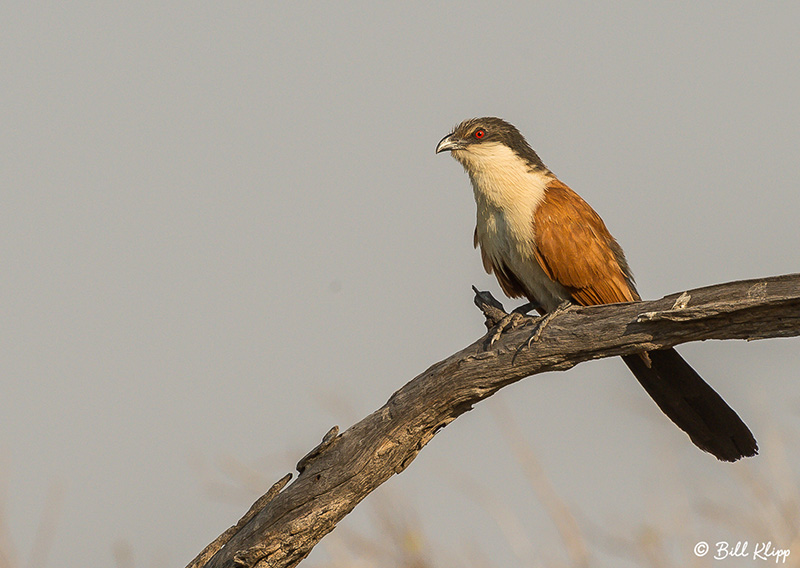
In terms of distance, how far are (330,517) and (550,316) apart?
3.56ft

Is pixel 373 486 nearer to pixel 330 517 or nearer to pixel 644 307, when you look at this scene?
pixel 330 517

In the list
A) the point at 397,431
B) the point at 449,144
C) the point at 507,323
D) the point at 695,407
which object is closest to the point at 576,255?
the point at 507,323

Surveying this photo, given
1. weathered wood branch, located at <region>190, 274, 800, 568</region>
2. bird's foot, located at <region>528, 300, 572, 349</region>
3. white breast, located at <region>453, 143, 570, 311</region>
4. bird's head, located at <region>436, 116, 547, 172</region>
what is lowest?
weathered wood branch, located at <region>190, 274, 800, 568</region>

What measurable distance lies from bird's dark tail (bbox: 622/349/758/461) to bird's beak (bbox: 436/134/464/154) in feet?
4.38

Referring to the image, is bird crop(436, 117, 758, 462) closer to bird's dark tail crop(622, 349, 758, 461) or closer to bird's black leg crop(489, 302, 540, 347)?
bird's dark tail crop(622, 349, 758, 461)

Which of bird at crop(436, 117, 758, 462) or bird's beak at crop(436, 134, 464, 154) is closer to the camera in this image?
bird at crop(436, 117, 758, 462)

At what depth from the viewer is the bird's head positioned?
389cm

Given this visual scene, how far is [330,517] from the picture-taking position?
2.95m

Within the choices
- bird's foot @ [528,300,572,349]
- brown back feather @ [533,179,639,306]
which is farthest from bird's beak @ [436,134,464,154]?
bird's foot @ [528,300,572,349]

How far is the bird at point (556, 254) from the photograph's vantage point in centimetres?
331

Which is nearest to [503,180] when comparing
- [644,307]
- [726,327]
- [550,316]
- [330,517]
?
[550,316]

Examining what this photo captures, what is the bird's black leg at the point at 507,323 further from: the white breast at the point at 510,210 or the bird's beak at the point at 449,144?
the bird's beak at the point at 449,144

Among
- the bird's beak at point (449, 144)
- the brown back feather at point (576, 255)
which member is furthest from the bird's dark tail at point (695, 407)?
the bird's beak at point (449, 144)

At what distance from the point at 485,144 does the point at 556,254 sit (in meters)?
0.76
